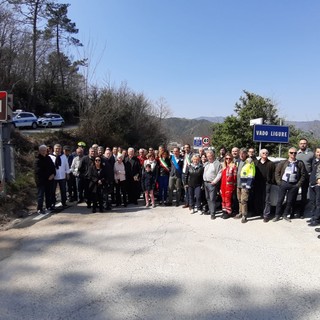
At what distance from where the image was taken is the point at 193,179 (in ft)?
28.4

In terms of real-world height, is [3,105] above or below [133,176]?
above

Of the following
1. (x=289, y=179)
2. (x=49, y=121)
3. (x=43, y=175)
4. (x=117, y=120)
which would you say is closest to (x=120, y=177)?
(x=43, y=175)

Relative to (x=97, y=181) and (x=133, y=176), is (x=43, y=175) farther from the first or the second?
(x=133, y=176)

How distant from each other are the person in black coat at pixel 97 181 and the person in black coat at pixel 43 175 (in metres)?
1.06

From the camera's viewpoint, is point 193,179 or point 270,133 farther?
point 270,133

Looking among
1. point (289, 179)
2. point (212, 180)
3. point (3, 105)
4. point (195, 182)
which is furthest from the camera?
point (195, 182)

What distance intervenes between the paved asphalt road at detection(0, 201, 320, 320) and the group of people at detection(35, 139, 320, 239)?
2.61 ft

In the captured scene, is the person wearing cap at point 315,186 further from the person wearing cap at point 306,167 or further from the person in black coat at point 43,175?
the person in black coat at point 43,175

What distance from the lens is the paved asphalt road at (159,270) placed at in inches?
144

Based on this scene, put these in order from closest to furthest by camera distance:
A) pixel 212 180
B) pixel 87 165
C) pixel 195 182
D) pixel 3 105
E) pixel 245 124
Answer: pixel 3 105
pixel 212 180
pixel 195 182
pixel 87 165
pixel 245 124

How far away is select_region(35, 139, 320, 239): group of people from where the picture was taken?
7.52 m

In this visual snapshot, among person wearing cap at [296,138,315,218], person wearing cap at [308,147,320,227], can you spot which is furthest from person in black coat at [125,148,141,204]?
person wearing cap at [308,147,320,227]

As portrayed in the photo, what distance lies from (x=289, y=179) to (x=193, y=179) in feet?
8.21

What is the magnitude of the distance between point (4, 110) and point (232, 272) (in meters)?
6.77
